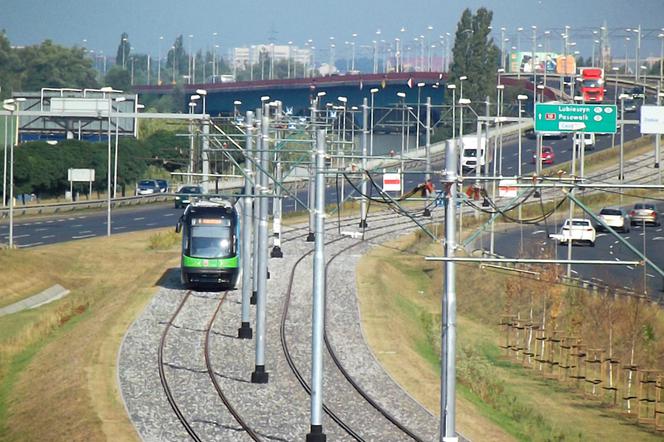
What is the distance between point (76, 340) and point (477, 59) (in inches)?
3436

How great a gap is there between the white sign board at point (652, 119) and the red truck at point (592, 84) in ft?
63.6

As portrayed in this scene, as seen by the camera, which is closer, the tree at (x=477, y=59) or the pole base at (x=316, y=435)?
the pole base at (x=316, y=435)

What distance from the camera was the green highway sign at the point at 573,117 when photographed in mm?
53250

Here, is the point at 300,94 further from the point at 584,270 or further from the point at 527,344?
the point at 527,344

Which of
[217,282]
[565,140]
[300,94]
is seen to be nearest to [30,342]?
[217,282]

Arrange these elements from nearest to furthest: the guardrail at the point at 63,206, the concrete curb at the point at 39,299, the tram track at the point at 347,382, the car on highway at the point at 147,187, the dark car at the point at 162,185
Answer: the tram track at the point at 347,382 → the concrete curb at the point at 39,299 → the guardrail at the point at 63,206 → the car on highway at the point at 147,187 → the dark car at the point at 162,185

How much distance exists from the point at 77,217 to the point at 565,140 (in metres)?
49.5

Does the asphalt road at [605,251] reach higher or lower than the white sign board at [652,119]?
lower

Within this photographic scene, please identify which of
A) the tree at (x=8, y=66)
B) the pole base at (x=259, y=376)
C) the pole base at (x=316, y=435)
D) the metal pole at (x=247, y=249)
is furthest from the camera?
the tree at (x=8, y=66)

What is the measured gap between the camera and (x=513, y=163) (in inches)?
3947

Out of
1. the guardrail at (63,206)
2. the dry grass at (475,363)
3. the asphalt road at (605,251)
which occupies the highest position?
the guardrail at (63,206)

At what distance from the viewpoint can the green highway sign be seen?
175 feet

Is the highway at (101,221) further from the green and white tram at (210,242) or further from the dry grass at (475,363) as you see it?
the green and white tram at (210,242)

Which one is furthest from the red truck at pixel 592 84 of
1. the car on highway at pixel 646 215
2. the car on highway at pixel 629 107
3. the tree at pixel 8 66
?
the tree at pixel 8 66
